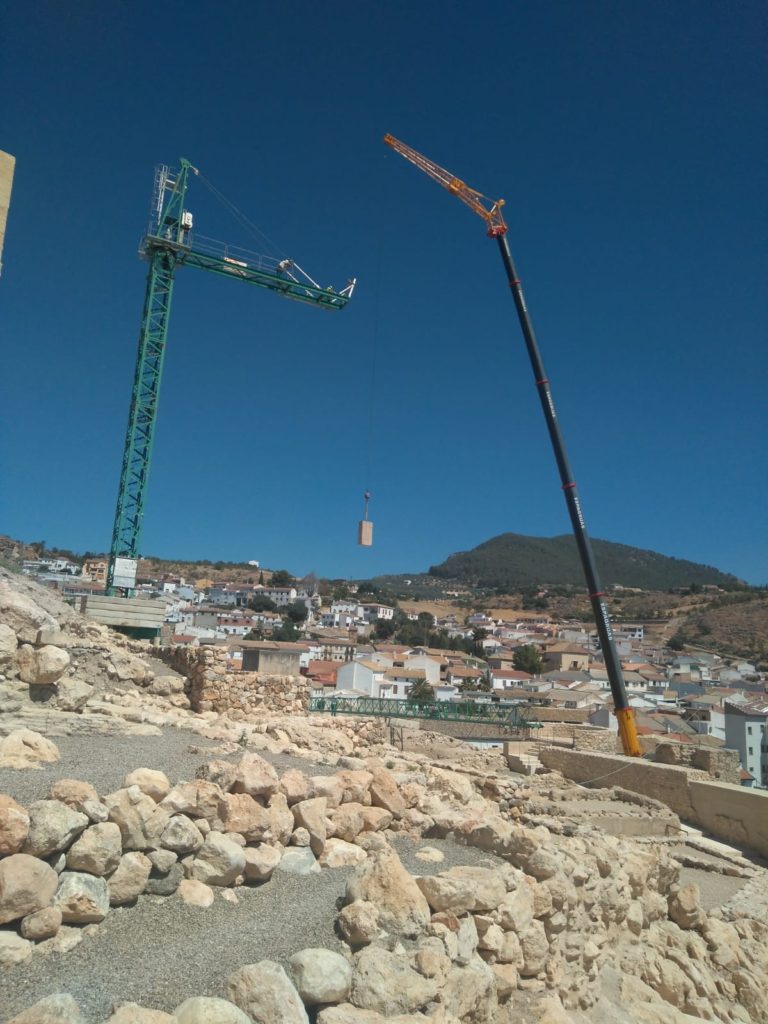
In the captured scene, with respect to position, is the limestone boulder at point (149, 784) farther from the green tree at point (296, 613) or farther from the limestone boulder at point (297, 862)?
the green tree at point (296, 613)

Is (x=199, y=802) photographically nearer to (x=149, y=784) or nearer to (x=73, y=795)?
(x=149, y=784)

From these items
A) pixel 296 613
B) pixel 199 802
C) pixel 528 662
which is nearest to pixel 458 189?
pixel 199 802

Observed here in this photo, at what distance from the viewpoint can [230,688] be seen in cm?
1473

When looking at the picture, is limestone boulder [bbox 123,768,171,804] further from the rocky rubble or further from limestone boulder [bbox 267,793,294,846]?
A: limestone boulder [bbox 267,793,294,846]

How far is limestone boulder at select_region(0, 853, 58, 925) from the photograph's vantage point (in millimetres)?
3748

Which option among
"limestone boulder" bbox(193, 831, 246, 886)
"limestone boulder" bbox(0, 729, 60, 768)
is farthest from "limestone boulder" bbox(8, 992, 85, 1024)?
"limestone boulder" bbox(0, 729, 60, 768)

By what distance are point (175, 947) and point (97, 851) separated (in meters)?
0.77

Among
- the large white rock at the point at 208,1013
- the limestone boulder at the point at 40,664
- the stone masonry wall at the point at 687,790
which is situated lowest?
the stone masonry wall at the point at 687,790

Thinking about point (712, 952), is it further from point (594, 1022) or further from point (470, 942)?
point (470, 942)

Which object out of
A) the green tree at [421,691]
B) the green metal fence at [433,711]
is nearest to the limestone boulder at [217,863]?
the green metal fence at [433,711]

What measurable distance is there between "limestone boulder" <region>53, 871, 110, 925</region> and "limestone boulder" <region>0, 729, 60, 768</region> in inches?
105

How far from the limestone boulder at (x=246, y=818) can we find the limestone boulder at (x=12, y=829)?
69.2 inches

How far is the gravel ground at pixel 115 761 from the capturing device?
597 centimetres

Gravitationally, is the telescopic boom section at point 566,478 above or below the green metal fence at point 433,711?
above
